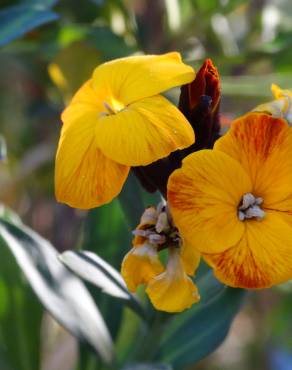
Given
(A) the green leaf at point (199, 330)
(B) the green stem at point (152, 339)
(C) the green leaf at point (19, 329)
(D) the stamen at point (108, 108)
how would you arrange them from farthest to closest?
(C) the green leaf at point (19, 329) < (A) the green leaf at point (199, 330) < (B) the green stem at point (152, 339) < (D) the stamen at point (108, 108)

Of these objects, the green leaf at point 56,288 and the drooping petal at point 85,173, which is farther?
the green leaf at point 56,288

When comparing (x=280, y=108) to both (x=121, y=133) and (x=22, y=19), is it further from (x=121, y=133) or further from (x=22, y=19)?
(x=22, y=19)

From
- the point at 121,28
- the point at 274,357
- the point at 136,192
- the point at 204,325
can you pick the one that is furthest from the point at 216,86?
the point at 274,357

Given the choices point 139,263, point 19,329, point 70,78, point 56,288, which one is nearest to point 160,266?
point 139,263

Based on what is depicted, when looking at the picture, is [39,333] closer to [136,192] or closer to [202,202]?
[136,192]

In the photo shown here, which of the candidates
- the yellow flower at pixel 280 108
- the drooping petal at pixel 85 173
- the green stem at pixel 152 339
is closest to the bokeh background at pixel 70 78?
the green stem at pixel 152 339

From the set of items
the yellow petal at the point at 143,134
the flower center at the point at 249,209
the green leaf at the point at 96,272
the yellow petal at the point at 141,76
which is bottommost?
the green leaf at the point at 96,272

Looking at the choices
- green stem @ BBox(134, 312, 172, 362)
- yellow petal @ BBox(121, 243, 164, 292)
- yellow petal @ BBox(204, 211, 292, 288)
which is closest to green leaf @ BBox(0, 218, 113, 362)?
green stem @ BBox(134, 312, 172, 362)

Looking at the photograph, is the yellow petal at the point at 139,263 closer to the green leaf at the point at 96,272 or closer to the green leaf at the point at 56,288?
the green leaf at the point at 96,272
